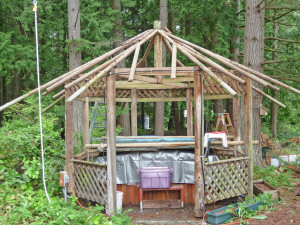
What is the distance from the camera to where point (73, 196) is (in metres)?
6.75

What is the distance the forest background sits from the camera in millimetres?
7289

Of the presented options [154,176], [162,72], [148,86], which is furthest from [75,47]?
[154,176]

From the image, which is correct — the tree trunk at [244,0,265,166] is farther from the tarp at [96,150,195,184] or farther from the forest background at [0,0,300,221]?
the tarp at [96,150,195,184]

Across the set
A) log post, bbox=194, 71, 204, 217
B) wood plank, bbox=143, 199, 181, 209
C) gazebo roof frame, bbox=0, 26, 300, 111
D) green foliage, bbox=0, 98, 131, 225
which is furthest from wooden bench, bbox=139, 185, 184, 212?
gazebo roof frame, bbox=0, 26, 300, 111

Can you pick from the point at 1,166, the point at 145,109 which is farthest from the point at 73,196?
the point at 145,109

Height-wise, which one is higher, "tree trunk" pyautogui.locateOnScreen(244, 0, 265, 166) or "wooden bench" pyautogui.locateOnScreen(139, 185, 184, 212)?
"tree trunk" pyautogui.locateOnScreen(244, 0, 265, 166)

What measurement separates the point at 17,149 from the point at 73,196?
1601 mm

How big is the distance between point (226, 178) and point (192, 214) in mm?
993

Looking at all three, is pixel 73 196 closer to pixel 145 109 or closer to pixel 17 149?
pixel 17 149

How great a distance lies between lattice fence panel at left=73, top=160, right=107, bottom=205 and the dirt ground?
0.82 m

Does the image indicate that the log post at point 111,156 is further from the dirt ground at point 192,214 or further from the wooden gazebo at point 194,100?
the dirt ground at point 192,214

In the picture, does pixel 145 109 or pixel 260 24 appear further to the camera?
pixel 145 109

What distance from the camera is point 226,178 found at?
23.2 feet

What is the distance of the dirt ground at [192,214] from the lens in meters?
6.02
